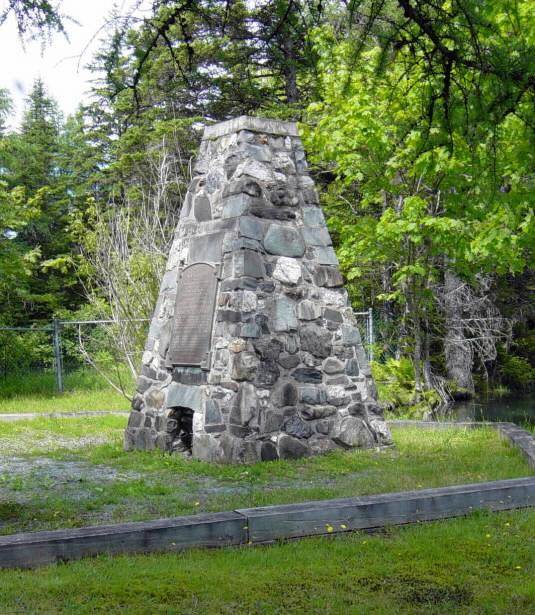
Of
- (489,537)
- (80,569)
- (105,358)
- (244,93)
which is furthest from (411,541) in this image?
(244,93)

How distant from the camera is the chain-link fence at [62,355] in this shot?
15.3 meters

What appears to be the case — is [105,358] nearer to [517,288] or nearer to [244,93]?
[244,93]

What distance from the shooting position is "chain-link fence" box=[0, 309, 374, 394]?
50.3 feet

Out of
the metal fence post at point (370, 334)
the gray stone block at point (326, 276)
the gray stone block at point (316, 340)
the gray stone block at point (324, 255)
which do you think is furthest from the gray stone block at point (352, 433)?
the metal fence post at point (370, 334)

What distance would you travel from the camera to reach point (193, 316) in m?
8.47

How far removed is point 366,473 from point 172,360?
2655 millimetres

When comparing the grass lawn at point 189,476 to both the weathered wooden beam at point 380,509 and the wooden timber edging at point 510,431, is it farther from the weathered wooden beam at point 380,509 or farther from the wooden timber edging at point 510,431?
the weathered wooden beam at point 380,509

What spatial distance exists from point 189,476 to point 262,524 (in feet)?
8.67

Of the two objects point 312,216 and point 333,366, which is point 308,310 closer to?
point 333,366

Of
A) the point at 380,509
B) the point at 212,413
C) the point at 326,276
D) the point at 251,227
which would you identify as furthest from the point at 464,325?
the point at 380,509

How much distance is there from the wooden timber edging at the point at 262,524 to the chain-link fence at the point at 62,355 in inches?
337

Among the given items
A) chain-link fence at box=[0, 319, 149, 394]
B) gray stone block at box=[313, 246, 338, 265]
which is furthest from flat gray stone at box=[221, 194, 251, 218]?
chain-link fence at box=[0, 319, 149, 394]

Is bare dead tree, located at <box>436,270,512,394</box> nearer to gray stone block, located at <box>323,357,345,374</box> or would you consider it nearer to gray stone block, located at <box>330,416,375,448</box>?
gray stone block, located at <box>330,416,375,448</box>

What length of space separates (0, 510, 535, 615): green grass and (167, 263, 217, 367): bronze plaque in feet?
12.1
